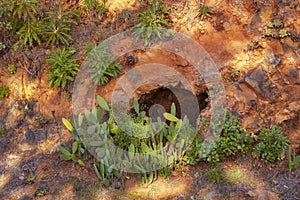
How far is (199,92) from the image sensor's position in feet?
21.2

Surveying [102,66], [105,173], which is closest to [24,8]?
[102,66]

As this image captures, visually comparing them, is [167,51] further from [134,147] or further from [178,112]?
[134,147]

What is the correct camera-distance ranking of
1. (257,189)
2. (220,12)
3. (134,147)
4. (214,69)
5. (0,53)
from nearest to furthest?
(257,189) < (134,147) < (214,69) < (220,12) < (0,53)

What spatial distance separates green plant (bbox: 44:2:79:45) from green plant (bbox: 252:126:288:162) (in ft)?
13.3

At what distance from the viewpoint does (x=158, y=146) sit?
5.74m

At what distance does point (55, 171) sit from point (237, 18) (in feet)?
13.6

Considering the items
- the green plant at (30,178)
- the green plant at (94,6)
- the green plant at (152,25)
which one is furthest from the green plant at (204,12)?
the green plant at (30,178)

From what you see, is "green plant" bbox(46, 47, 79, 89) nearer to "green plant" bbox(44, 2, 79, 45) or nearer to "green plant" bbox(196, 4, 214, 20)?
"green plant" bbox(44, 2, 79, 45)

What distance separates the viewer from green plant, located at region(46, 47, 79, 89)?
666cm

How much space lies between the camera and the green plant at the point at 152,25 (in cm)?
672

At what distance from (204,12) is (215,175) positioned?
301cm

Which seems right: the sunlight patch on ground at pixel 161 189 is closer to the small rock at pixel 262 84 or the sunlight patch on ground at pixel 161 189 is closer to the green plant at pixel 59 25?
the small rock at pixel 262 84

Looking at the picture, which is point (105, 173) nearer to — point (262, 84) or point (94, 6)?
point (262, 84)

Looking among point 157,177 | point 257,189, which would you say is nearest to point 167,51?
point 157,177
